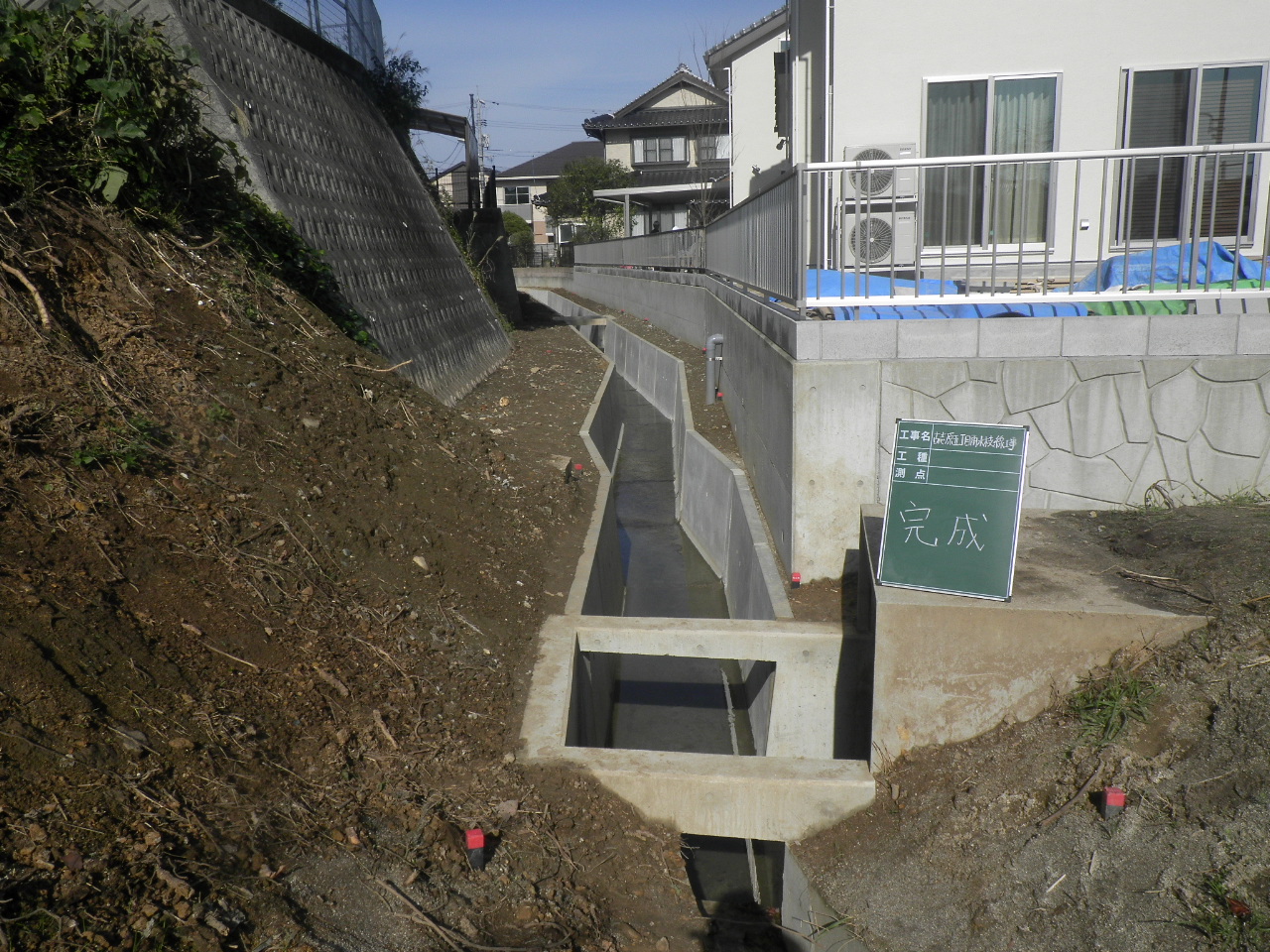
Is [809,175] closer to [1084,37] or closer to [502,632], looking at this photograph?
[502,632]

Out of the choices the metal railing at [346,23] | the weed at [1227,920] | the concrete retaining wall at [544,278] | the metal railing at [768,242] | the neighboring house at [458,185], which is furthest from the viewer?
the concrete retaining wall at [544,278]

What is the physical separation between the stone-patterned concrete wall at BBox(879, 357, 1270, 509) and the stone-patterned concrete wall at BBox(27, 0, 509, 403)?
22.6 feet

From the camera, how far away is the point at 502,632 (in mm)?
6309

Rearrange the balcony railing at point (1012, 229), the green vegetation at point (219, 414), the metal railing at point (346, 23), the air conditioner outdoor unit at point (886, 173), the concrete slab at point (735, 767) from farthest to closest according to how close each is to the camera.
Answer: the metal railing at point (346, 23) < the air conditioner outdoor unit at point (886, 173) < the green vegetation at point (219, 414) < the balcony railing at point (1012, 229) < the concrete slab at point (735, 767)

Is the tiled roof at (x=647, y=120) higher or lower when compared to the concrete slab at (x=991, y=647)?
higher

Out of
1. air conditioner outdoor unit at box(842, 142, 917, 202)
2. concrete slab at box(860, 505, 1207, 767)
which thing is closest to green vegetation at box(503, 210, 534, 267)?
air conditioner outdoor unit at box(842, 142, 917, 202)

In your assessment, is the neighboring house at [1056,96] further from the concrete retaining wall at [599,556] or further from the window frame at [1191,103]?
the concrete retaining wall at [599,556]

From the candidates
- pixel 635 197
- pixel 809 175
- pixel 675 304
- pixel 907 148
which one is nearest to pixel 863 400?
pixel 809 175

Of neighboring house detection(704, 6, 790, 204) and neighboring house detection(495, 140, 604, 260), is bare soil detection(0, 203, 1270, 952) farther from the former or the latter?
neighboring house detection(495, 140, 604, 260)

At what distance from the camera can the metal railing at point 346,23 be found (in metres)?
13.5

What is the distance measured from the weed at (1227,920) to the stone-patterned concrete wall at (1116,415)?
3494 millimetres

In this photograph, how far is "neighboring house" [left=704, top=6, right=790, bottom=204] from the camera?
16.3 meters

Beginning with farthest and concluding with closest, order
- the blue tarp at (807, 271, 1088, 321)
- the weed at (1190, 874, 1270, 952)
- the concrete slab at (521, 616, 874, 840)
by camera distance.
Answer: the blue tarp at (807, 271, 1088, 321)
the concrete slab at (521, 616, 874, 840)
the weed at (1190, 874, 1270, 952)

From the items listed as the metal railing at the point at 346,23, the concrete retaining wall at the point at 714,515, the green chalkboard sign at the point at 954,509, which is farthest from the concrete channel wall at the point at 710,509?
the metal railing at the point at 346,23
